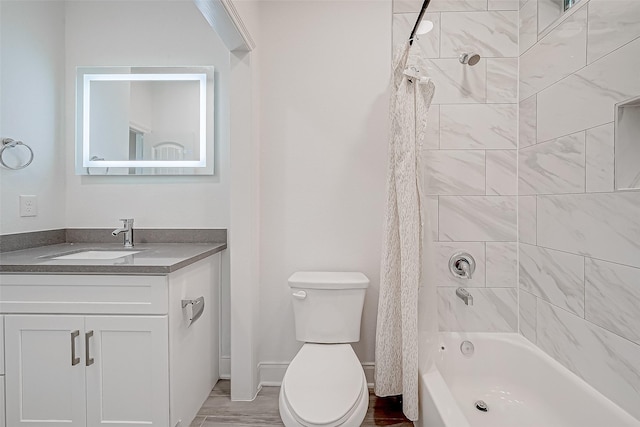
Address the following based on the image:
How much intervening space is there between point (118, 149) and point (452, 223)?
6.95 feet

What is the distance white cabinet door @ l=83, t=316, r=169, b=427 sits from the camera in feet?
4.76

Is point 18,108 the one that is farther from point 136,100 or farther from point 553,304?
point 553,304

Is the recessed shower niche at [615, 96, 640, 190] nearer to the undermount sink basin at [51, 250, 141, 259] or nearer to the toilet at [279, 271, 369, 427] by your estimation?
the toilet at [279, 271, 369, 427]

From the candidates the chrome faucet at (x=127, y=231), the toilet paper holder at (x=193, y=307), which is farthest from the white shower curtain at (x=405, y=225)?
the chrome faucet at (x=127, y=231)

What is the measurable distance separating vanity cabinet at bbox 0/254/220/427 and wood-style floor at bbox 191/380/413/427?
39 cm

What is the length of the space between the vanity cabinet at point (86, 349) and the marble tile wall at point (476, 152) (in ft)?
4.93

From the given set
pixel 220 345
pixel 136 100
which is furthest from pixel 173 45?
pixel 220 345

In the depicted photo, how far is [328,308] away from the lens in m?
1.85

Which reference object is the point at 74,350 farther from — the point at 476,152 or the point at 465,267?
the point at 476,152

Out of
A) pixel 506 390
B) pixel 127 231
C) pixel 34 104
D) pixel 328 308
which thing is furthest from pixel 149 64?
pixel 506 390

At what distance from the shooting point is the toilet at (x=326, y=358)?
4.22ft

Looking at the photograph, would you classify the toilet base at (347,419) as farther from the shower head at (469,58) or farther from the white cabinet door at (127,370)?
the shower head at (469,58)

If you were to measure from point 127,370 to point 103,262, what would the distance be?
479 mm

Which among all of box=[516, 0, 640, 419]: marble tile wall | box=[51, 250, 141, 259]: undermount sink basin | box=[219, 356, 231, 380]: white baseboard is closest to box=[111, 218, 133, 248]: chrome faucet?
box=[51, 250, 141, 259]: undermount sink basin
